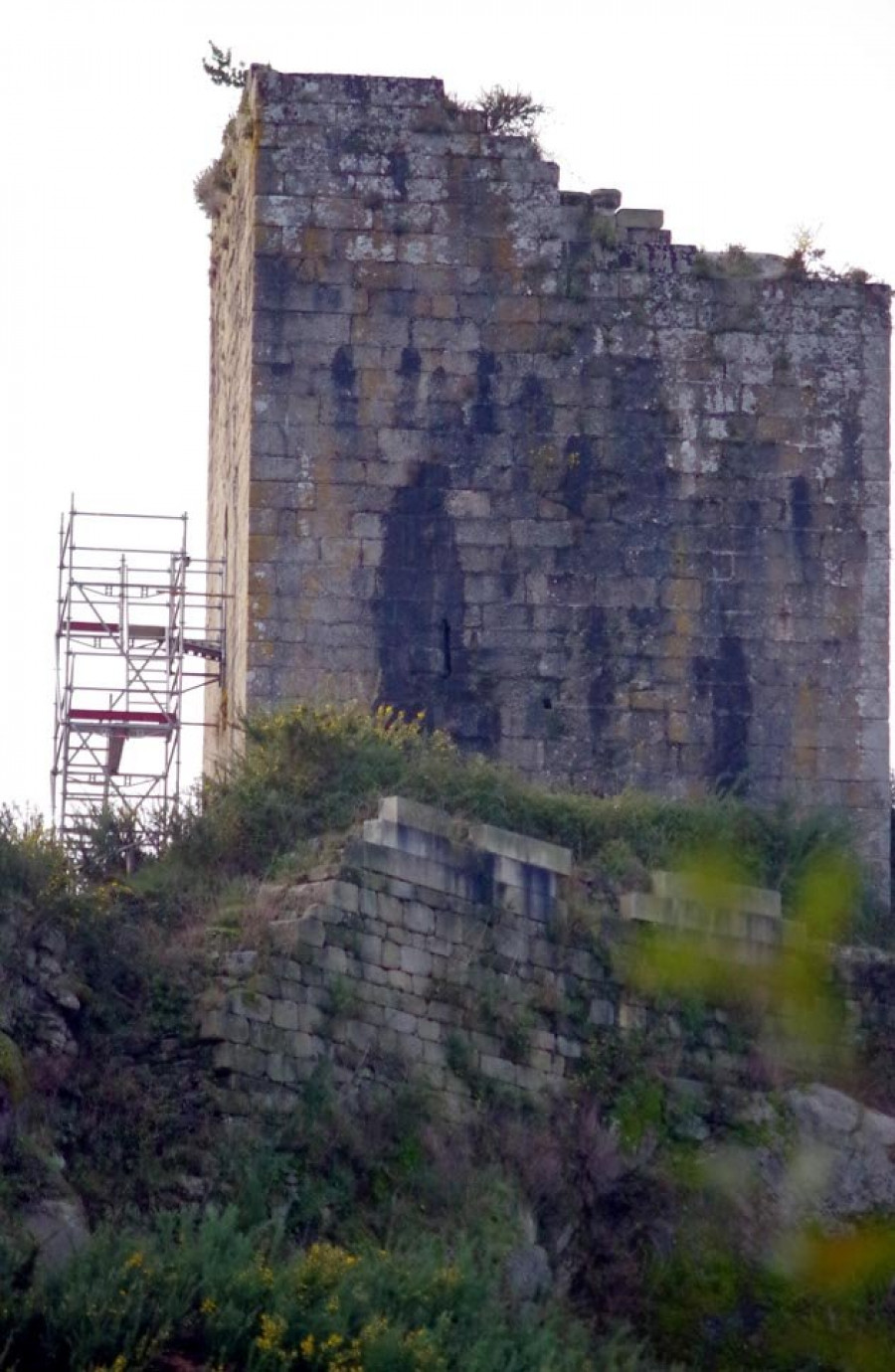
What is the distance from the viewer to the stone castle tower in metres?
22.1

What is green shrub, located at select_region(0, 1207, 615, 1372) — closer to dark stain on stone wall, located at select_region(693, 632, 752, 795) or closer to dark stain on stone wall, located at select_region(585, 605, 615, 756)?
dark stain on stone wall, located at select_region(585, 605, 615, 756)

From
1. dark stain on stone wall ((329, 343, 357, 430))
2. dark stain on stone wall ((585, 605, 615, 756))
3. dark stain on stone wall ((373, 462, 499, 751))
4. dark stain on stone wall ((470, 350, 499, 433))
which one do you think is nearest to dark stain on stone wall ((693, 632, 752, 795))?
dark stain on stone wall ((585, 605, 615, 756))

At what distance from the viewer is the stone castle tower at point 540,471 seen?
22.1 m

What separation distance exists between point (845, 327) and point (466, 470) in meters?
2.76

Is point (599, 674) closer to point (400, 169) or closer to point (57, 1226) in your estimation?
point (400, 169)

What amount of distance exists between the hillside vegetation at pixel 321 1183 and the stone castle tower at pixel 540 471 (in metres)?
1.98

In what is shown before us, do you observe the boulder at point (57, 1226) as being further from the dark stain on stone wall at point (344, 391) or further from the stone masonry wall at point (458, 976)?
the dark stain on stone wall at point (344, 391)

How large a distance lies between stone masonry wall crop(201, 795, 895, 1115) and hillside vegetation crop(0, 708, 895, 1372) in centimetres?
16

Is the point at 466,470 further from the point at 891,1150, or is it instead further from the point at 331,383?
the point at 891,1150

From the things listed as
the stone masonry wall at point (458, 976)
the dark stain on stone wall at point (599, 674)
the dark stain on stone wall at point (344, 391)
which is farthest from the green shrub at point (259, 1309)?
the dark stain on stone wall at point (344, 391)

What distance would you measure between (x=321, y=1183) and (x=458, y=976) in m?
1.95

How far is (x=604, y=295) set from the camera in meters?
22.7

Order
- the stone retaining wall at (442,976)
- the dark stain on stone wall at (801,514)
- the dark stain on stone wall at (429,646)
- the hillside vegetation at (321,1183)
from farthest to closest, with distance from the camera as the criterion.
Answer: the dark stain on stone wall at (801,514) < the dark stain on stone wall at (429,646) < the stone retaining wall at (442,976) < the hillside vegetation at (321,1183)

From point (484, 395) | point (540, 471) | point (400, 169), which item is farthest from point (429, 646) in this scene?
point (400, 169)
